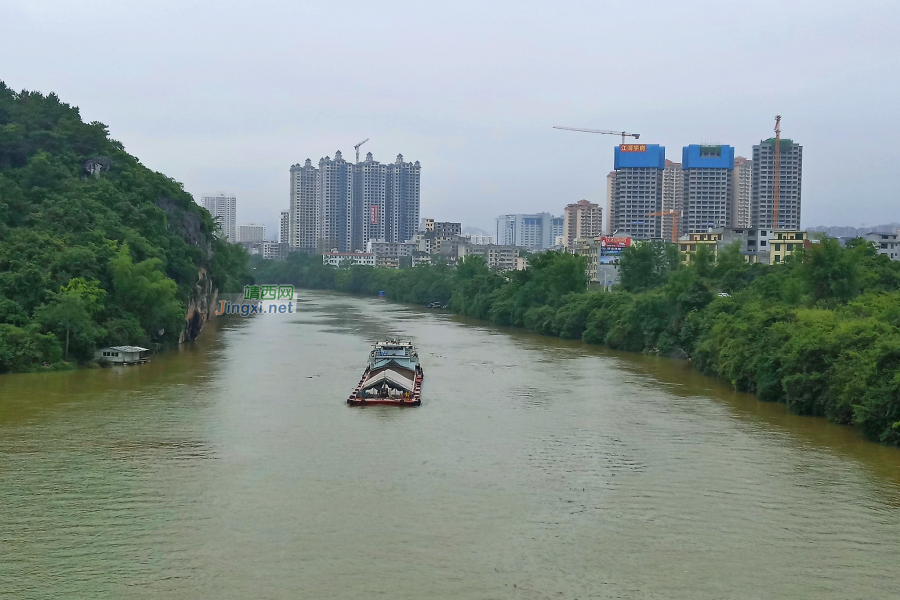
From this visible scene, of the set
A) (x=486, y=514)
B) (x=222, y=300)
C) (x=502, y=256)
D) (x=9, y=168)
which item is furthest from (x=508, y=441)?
(x=502, y=256)

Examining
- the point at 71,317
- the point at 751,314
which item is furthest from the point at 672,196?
the point at 71,317

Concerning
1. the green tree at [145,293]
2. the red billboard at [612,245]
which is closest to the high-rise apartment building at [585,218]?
the red billboard at [612,245]

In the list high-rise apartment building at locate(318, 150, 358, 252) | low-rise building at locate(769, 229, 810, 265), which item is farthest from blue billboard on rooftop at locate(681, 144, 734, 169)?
high-rise apartment building at locate(318, 150, 358, 252)

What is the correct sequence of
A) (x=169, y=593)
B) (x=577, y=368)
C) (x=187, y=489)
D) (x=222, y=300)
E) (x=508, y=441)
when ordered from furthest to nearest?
(x=222, y=300) → (x=577, y=368) → (x=508, y=441) → (x=187, y=489) → (x=169, y=593)

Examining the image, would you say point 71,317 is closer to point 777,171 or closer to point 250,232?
point 777,171

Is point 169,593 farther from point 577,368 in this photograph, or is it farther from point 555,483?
point 577,368
